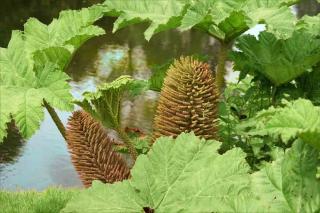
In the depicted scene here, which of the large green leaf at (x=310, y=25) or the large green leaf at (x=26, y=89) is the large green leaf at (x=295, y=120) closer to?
the large green leaf at (x=26, y=89)

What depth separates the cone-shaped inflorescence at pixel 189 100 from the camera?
91.5 inches

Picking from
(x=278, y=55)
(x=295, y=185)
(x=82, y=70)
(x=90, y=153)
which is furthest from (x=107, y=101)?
(x=82, y=70)

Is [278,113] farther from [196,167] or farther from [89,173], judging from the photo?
[89,173]

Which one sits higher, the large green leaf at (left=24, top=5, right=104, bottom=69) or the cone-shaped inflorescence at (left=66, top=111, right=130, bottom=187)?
the large green leaf at (left=24, top=5, right=104, bottom=69)

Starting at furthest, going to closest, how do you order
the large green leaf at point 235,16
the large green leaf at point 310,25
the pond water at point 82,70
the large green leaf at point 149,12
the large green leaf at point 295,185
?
1. the pond water at point 82,70
2. the large green leaf at point 310,25
3. the large green leaf at point 149,12
4. the large green leaf at point 235,16
5. the large green leaf at point 295,185

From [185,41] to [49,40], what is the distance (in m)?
13.9

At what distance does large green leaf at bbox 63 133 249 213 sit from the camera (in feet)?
6.13

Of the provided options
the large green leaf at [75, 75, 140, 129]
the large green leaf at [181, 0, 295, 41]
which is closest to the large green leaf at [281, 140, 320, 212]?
the large green leaf at [181, 0, 295, 41]

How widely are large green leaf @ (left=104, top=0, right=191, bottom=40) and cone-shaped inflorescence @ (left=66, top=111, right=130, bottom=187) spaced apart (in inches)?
16.9

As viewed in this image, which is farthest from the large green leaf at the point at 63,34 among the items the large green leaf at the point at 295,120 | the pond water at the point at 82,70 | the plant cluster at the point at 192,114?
the pond water at the point at 82,70

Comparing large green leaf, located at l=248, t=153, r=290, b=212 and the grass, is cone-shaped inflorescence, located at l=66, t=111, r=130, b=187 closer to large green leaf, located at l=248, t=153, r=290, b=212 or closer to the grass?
large green leaf, located at l=248, t=153, r=290, b=212

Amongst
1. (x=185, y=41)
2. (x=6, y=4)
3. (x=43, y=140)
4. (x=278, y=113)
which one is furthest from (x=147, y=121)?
(x=6, y=4)

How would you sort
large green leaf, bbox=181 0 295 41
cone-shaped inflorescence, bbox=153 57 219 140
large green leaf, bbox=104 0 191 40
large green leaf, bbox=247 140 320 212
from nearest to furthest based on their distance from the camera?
large green leaf, bbox=247 140 320 212 < cone-shaped inflorescence, bbox=153 57 219 140 < large green leaf, bbox=181 0 295 41 < large green leaf, bbox=104 0 191 40

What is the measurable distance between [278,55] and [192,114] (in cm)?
66
